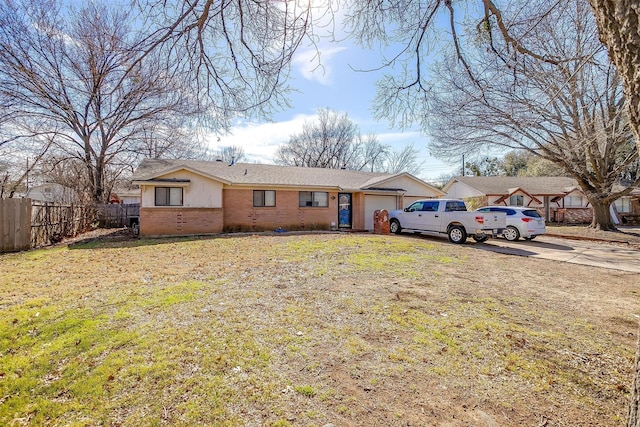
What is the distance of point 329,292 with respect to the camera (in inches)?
231

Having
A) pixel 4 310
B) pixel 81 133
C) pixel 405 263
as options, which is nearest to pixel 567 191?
pixel 405 263

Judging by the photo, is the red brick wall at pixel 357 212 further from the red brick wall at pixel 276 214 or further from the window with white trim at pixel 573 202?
the window with white trim at pixel 573 202

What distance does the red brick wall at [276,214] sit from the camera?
16.4 m

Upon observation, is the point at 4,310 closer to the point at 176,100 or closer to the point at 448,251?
the point at 176,100

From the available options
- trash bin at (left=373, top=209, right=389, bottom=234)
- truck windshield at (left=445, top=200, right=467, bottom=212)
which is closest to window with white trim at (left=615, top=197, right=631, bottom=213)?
truck windshield at (left=445, top=200, right=467, bottom=212)

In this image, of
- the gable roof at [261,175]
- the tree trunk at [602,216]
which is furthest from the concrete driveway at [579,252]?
the gable roof at [261,175]

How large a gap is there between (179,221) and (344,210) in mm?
9499

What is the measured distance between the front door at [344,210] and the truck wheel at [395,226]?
11.5 feet

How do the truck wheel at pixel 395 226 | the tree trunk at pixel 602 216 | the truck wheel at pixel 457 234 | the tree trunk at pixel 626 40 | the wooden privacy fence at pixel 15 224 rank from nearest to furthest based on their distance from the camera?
the tree trunk at pixel 626 40 < the wooden privacy fence at pixel 15 224 < the truck wheel at pixel 457 234 < the truck wheel at pixel 395 226 < the tree trunk at pixel 602 216

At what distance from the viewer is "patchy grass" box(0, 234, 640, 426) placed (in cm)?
270

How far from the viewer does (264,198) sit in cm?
1714

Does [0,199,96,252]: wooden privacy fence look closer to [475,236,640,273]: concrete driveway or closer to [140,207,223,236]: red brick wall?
[140,207,223,236]: red brick wall

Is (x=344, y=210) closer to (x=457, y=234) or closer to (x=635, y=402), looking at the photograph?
(x=457, y=234)

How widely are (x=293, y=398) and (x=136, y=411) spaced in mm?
1333
